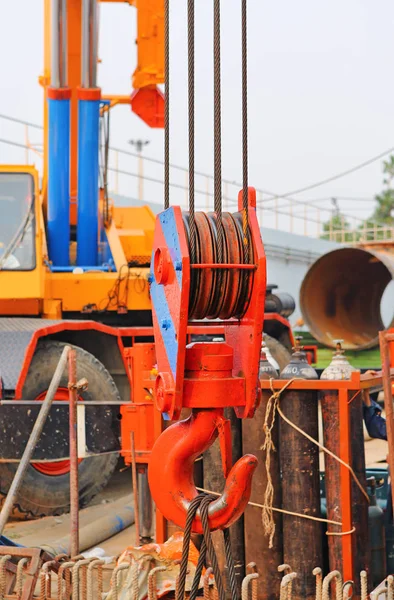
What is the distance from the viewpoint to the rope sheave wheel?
10.3 ft

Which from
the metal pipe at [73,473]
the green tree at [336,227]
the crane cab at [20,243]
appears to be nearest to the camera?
the metal pipe at [73,473]

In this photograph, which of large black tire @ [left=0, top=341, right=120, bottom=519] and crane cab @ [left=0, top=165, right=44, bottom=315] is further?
crane cab @ [left=0, top=165, right=44, bottom=315]

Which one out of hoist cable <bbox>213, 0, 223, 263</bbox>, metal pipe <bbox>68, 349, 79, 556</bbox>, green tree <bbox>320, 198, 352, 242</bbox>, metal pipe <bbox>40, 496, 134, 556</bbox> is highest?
green tree <bbox>320, 198, 352, 242</bbox>

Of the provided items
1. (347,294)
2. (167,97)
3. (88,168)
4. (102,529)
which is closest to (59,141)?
(88,168)

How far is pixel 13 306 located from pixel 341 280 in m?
9.21

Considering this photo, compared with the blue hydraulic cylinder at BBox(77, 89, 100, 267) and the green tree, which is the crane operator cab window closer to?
the blue hydraulic cylinder at BBox(77, 89, 100, 267)

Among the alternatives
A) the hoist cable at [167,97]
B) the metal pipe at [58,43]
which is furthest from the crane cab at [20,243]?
the hoist cable at [167,97]

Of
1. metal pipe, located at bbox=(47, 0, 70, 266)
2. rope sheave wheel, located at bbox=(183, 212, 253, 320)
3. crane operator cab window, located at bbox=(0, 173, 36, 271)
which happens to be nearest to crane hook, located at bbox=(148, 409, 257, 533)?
rope sheave wheel, located at bbox=(183, 212, 253, 320)

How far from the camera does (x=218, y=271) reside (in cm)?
313

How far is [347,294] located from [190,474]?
1365cm

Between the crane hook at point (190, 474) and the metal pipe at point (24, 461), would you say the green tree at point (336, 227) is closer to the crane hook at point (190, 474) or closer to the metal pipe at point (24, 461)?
the metal pipe at point (24, 461)

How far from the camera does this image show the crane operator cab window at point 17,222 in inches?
317

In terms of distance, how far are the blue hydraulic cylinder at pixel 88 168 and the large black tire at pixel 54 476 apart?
203 centimetres

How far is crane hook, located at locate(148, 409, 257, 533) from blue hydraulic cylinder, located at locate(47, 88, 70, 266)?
5.75 m
